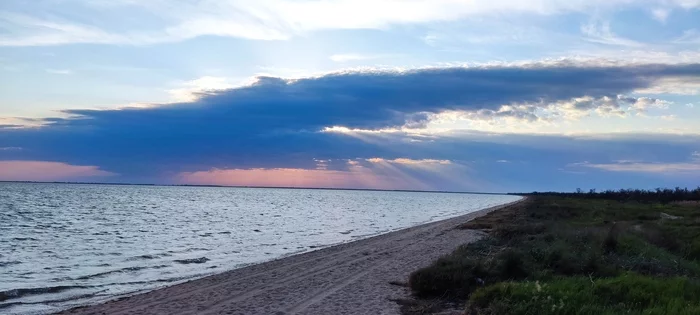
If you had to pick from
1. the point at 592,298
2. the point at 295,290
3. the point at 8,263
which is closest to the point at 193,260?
the point at 8,263

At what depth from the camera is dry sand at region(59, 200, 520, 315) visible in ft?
45.4

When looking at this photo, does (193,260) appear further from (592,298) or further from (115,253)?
(592,298)

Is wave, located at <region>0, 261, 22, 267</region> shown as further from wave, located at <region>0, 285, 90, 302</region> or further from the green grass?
the green grass

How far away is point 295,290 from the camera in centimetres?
1636

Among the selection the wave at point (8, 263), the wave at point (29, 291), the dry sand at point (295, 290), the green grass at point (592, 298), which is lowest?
the wave at point (29, 291)

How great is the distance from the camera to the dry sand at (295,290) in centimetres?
1384

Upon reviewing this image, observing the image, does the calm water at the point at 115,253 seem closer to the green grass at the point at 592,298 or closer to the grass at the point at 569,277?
the grass at the point at 569,277

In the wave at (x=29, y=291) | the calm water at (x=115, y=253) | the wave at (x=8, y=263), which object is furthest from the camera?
the wave at (x=8, y=263)

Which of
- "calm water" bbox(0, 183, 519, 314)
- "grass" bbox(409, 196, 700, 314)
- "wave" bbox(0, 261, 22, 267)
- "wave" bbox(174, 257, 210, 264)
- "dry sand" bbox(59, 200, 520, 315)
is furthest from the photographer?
"wave" bbox(174, 257, 210, 264)

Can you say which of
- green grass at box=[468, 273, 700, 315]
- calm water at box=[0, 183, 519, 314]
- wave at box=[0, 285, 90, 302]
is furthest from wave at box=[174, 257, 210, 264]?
green grass at box=[468, 273, 700, 315]

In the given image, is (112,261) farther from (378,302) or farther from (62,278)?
(378,302)

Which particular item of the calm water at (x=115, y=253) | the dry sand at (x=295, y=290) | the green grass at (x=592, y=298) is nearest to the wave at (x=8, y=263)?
the calm water at (x=115, y=253)

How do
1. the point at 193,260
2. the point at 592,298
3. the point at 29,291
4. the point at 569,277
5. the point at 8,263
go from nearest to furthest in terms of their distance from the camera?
the point at 592,298 → the point at 569,277 → the point at 29,291 → the point at 8,263 → the point at 193,260

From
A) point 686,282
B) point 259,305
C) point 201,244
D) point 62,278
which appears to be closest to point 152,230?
point 201,244
